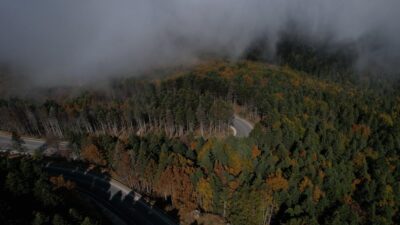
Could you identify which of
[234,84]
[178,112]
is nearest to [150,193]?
[178,112]

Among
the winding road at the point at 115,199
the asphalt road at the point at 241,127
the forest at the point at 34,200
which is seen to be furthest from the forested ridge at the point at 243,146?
the forest at the point at 34,200

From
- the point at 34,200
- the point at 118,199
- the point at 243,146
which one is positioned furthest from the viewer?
the point at 243,146

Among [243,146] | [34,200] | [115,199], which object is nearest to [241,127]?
[243,146]

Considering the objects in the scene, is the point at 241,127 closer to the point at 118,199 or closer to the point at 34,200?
the point at 118,199

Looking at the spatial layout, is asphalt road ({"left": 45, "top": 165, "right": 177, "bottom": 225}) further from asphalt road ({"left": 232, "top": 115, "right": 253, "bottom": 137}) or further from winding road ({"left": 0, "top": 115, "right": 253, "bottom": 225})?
asphalt road ({"left": 232, "top": 115, "right": 253, "bottom": 137})

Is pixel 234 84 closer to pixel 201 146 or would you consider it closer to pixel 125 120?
pixel 125 120
